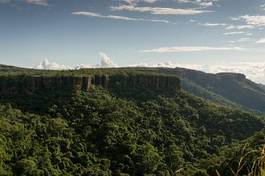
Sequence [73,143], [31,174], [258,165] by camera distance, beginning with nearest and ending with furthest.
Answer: [258,165], [31,174], [73,143]

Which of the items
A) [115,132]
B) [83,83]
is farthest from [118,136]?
[83,83]

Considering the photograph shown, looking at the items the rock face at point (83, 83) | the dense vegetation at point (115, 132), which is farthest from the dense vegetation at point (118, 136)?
the rock face at point (83, 83)

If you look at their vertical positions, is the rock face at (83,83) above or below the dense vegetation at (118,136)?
above

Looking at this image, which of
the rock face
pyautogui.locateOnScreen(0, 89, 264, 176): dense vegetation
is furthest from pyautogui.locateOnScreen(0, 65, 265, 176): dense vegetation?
the rock face

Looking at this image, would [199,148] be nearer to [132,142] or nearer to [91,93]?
[132,142]

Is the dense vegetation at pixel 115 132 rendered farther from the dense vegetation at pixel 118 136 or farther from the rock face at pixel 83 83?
the rock face at pixel 83 83

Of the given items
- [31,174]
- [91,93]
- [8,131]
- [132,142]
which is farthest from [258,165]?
[91,93]

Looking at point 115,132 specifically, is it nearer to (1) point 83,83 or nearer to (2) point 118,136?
(2) point 118,136

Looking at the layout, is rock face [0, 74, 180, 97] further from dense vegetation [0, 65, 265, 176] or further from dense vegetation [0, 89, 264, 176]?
dense vegetation [0, 89, 264, 176]
